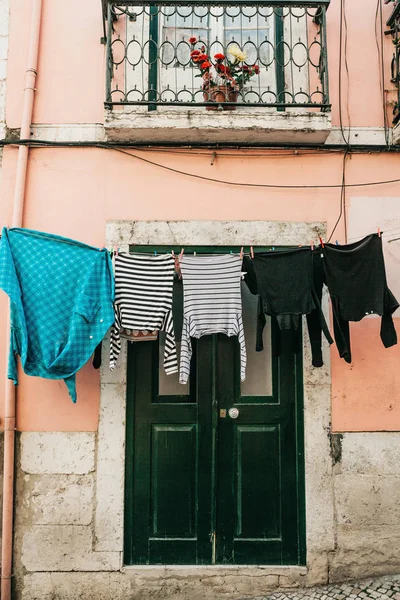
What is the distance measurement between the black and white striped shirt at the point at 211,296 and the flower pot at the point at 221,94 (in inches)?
57.6

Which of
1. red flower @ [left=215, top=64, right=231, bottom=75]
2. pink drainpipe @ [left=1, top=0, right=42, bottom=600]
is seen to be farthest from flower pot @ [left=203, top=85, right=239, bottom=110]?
pink drainpipe @ [left=1, top=0, right=42, bottom=600]

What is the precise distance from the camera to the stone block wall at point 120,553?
394cm

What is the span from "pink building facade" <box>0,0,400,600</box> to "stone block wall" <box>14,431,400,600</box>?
0.01 metres

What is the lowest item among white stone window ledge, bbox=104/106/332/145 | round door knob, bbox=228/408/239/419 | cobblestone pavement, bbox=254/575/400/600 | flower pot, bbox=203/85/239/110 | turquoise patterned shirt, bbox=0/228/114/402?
cobblestone pavement, bbox=254/575/400/600

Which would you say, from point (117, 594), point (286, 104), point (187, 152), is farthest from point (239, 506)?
point (286, 104)

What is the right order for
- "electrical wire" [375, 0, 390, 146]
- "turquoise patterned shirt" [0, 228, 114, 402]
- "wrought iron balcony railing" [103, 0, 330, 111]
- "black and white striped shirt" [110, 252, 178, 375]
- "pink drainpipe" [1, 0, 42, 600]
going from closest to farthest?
"turquoise patterned shirt" [0, 228, 114, 402] → "black and white striped shirt" [110, 252, 178, 375] → "pink drainpipe" [1, 0, 42, 600] → "wrought iron balcony railing" [103, 0, 330, 111] → "electrical wire" [375, 0, 390, 146]

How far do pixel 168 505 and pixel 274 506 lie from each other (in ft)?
2.94

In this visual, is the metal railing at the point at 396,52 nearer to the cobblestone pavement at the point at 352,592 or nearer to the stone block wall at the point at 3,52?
the stone block wall at the point at 3,52

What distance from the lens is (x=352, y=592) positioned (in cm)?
380

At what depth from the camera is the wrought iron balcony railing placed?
4219 mm

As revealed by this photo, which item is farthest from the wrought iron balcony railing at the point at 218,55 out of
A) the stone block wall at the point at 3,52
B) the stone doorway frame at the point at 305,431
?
the stone doorway frame at the point at 305,431

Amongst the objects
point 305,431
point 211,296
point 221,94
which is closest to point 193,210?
point 211,296

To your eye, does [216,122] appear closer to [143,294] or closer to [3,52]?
[143,294]

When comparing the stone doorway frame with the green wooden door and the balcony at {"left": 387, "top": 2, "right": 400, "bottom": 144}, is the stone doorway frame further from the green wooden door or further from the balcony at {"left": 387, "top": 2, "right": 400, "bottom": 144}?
the balcony at {"left": 387, "top": 2, "right": 400, "bottom": 144}
